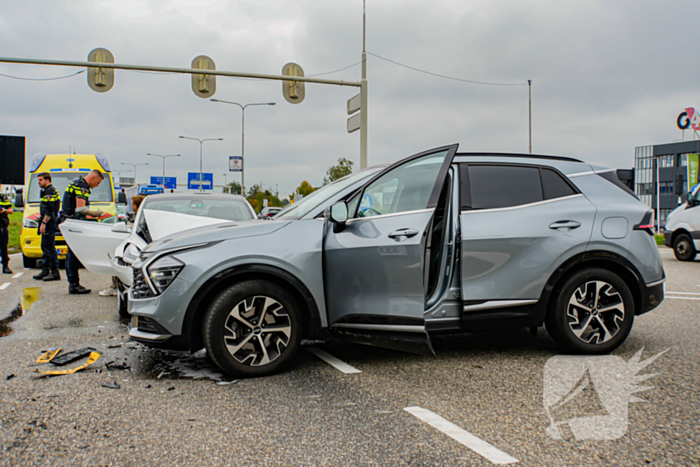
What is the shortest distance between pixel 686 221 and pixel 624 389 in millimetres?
12322

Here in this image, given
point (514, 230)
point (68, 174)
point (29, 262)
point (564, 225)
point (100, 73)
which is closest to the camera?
point (514, 230)

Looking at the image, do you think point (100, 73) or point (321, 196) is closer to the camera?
point (321, 196)

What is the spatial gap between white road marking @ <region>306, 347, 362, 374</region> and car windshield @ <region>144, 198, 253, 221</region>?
3.49 m

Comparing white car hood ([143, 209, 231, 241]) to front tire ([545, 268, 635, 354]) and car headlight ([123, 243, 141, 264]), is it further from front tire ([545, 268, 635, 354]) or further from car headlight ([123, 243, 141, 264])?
front tire ([545, 268, 635, 354])

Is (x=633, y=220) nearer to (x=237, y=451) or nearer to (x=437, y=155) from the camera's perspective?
(x=437, y=155)

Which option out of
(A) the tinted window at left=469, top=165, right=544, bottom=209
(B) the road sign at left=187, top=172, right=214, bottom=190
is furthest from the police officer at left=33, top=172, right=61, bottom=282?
(B) the road sign at left=187, top=172, right=214, bottom=190

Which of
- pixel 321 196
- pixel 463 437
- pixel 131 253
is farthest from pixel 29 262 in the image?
pixel 463 437

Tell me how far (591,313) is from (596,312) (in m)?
0.05

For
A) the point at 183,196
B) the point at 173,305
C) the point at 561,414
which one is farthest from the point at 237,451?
the point at 183,196

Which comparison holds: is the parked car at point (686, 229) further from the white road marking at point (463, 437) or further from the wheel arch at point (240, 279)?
the white road marking at point (463, 437)

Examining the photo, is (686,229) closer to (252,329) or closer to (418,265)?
(418,265)

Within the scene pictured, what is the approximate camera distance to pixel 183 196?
27.5 feet

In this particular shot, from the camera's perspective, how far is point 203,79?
16.3m

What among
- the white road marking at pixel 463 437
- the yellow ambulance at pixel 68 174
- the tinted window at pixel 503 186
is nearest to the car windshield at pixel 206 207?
the tinted window at pixel 503 186
